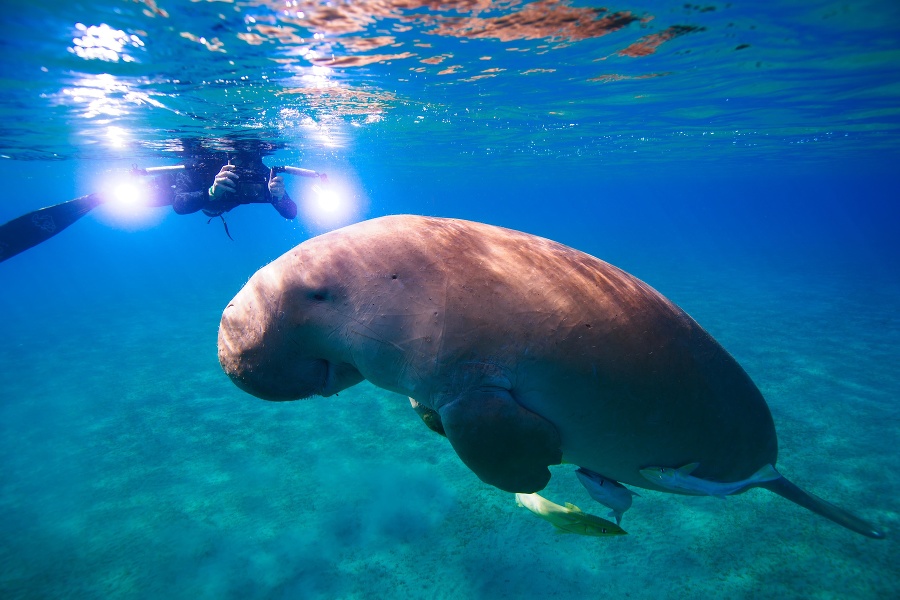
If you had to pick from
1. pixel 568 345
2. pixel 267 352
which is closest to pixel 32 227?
pixel 267 352

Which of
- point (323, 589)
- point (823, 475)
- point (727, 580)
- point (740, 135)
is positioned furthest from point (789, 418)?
point (740, 135)

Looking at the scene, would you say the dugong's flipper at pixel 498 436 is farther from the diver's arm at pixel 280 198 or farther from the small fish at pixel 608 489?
the diver's arm at pixel 280 198

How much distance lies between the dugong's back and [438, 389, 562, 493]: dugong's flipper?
95 millimetres

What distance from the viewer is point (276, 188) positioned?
8992 millimetres

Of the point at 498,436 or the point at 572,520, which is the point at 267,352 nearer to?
the point at 498,436

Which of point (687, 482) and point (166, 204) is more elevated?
point (687, 482)

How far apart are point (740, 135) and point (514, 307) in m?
25.3

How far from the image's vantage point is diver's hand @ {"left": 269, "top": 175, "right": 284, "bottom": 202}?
8.99 metres

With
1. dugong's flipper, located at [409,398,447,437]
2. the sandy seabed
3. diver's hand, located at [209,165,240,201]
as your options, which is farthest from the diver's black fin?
dugong's flipper, located at [409,398,447,437]

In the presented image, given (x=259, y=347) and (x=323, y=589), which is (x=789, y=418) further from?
(x=259, y=347)

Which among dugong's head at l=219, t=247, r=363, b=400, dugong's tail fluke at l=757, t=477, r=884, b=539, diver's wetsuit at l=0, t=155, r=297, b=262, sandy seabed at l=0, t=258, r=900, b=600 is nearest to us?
dugong's head at l=219, t=247, r=363, b=400

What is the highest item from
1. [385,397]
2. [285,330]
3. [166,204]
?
[285,330]

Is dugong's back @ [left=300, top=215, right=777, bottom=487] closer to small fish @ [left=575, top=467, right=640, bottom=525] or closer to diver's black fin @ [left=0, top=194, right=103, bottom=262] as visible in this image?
small fish @ [left=575, top=467, right=640, bottom=525]

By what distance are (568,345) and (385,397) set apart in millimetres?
7771
